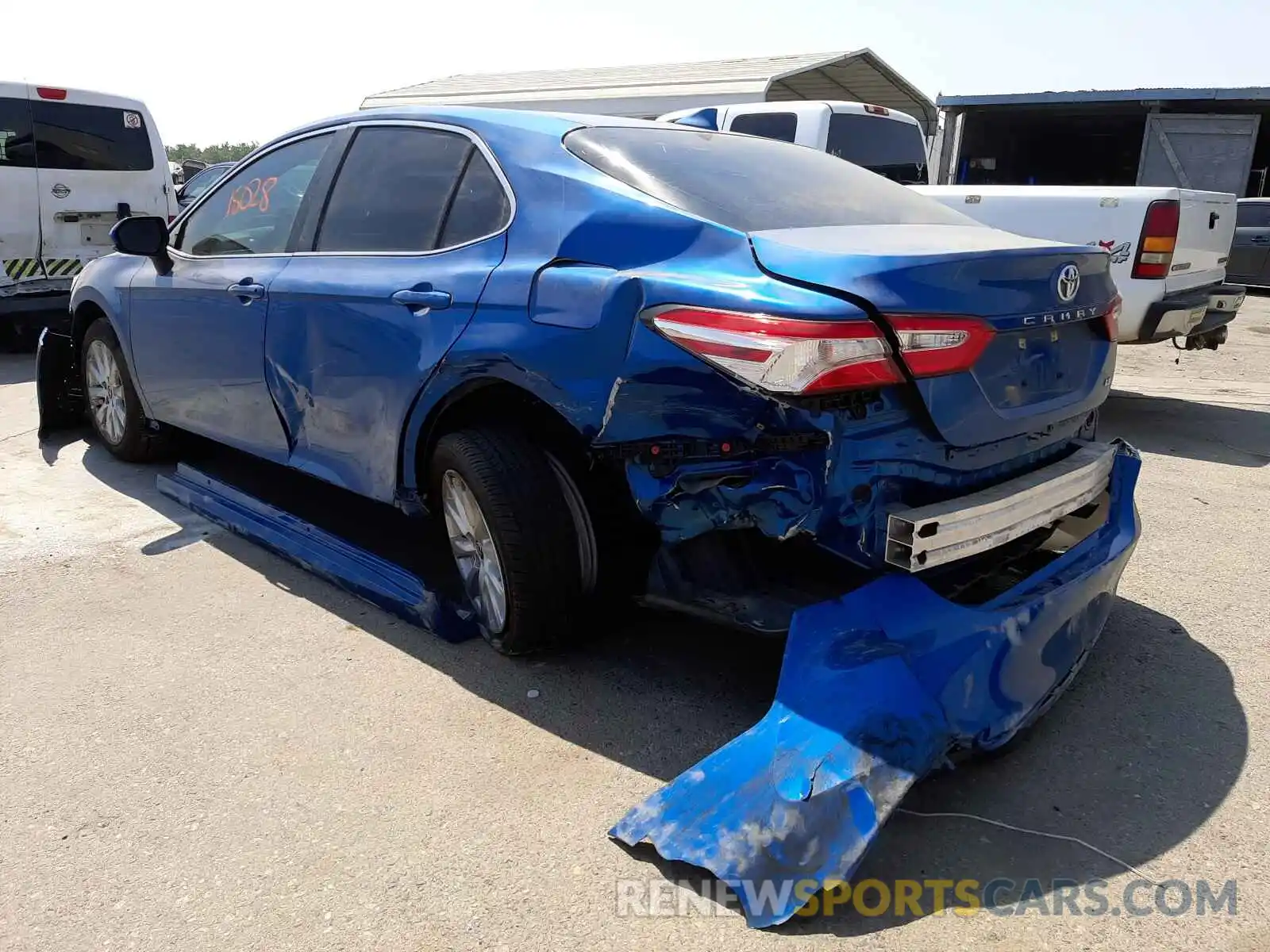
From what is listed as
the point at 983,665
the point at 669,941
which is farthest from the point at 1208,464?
the point at 669,941

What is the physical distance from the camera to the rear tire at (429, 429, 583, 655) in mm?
3025

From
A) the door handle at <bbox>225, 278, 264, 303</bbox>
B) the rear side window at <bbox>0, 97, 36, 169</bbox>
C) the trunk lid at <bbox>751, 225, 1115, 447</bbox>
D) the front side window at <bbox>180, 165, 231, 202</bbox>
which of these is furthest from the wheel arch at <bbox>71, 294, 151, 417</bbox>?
the front side window at <bbox>180, 165, 231, 202</bbox>

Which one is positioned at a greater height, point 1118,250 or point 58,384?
point 1118,250

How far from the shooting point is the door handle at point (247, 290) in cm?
396

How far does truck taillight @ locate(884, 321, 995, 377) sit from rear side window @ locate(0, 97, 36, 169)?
909cm

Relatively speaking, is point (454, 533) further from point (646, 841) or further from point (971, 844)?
point (971, 844)

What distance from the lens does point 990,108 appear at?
19438mm

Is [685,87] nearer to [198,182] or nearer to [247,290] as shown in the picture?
[198,182]

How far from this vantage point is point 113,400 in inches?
214

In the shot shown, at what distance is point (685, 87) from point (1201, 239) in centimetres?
817

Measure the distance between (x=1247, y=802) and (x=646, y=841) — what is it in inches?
60.2

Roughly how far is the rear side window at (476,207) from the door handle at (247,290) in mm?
1051

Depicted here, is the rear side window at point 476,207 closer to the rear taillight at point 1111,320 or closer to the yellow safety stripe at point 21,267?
the rear taillight at point 1111,320

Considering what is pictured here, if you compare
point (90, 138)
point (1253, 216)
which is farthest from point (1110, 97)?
point (90, 138)
